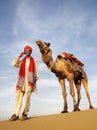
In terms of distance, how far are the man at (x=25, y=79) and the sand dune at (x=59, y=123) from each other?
0.32 meters

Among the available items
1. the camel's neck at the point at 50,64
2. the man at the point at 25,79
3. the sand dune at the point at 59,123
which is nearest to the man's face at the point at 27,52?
the man at the point at 25,79

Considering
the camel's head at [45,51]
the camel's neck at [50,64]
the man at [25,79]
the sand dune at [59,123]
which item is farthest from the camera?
the camel's neck at [50,64]

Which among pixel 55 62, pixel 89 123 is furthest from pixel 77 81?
pixel 89 123

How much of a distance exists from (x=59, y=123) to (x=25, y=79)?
2008mm

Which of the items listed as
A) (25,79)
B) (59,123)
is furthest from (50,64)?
(59,123)

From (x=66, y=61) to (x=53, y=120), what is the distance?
13.5 feet

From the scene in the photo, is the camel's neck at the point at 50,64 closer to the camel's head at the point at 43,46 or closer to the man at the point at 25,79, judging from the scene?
the camel's head at the point at 43,46

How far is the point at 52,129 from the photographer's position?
7.12 m

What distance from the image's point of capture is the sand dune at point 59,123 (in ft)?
22.4

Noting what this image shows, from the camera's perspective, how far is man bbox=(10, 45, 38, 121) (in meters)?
8.40

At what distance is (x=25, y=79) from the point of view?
8727mm

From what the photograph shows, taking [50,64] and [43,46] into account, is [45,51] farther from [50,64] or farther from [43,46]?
[50,64]

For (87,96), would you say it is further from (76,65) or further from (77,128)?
(77,128)

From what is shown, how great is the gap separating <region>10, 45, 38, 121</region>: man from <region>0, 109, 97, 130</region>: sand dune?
32 cm
